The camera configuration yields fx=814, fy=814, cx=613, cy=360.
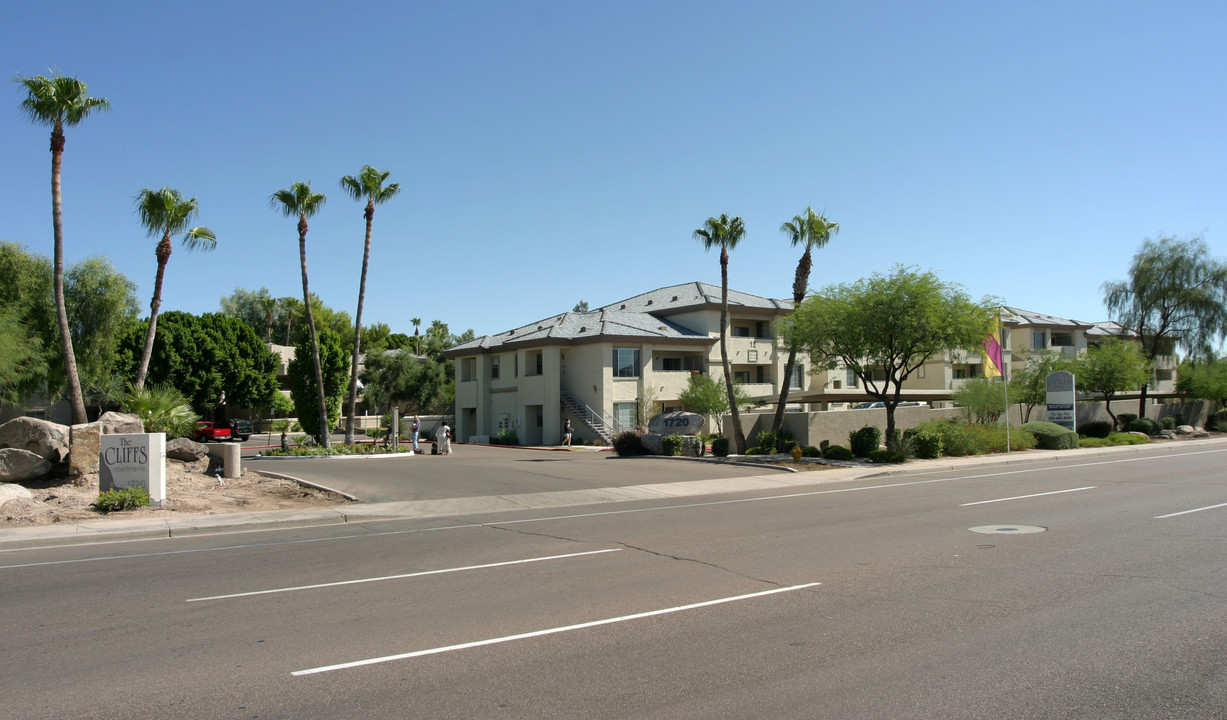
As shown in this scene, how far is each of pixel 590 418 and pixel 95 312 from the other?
2567cm

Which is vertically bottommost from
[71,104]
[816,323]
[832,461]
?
[832,461]

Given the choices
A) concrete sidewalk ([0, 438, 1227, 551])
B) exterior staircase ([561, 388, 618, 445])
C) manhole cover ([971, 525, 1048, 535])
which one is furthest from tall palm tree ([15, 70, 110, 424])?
exterior staircase ([561, 388, 618, 445])

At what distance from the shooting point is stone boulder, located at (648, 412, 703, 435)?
33875mm

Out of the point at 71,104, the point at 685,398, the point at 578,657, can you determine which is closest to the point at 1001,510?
the point at 578,657

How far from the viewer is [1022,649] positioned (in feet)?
20.4

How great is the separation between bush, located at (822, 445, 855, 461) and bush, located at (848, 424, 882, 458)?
10.4 inches

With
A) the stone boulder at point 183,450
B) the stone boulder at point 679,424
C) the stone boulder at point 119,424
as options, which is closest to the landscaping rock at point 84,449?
the stone boulder at point 119,424

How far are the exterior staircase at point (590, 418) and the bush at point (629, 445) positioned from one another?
27.4 ft

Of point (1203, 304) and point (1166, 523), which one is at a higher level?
point (1203, 304)

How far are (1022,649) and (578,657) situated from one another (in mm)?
3398

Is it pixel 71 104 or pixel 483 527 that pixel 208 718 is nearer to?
pixel 483 527

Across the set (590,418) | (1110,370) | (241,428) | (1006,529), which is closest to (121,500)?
(1006,529)

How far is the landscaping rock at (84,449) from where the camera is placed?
17734 mm

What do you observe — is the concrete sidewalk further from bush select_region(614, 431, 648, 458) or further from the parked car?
the parked car
